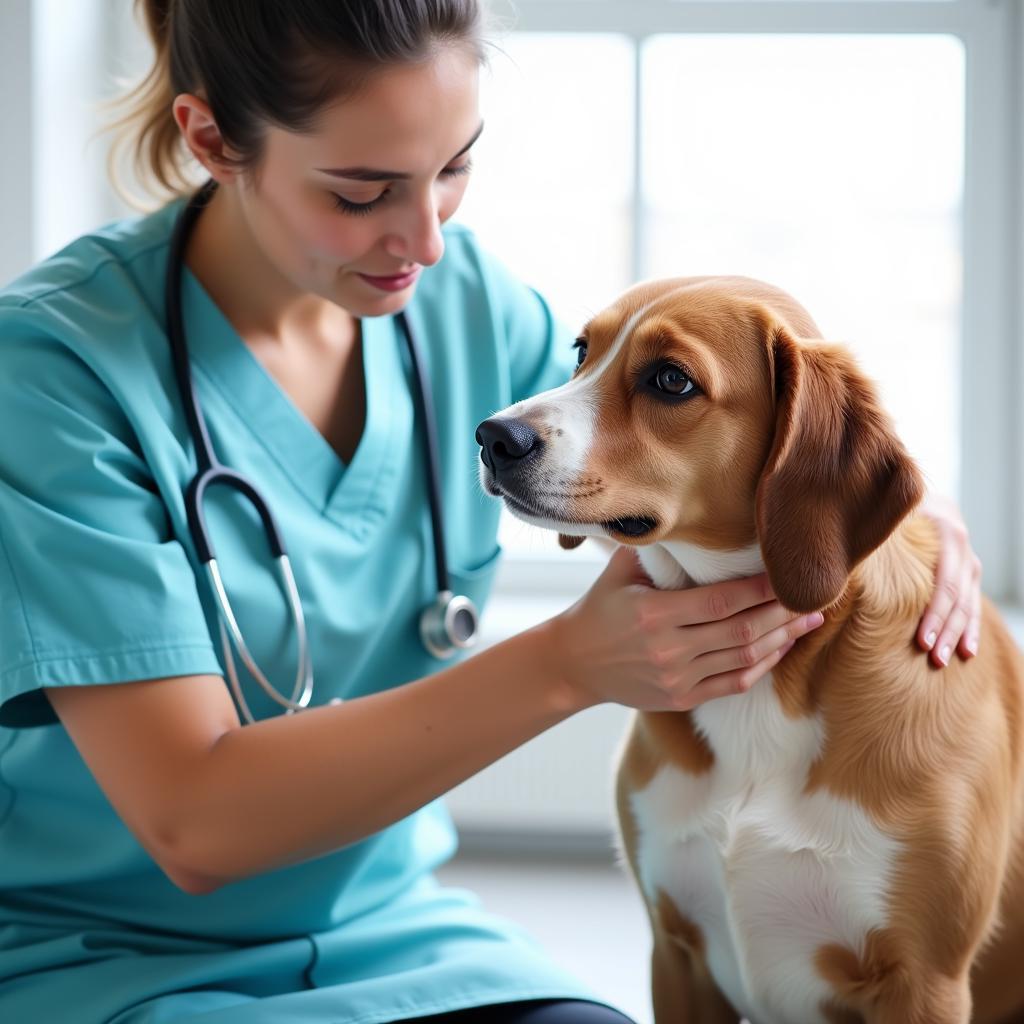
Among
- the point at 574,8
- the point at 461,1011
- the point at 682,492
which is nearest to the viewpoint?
the point at 682,492

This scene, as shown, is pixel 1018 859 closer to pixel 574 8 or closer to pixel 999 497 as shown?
pixel 999 497

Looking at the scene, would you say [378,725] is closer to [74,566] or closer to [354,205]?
[74,566]

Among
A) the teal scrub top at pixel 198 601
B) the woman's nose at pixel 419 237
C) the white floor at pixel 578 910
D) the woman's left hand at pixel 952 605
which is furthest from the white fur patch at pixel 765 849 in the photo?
the white floor at pixel 578 910

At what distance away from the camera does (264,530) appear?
4.42 feet

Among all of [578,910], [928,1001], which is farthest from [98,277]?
[578,910]

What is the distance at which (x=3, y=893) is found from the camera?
1.34 m

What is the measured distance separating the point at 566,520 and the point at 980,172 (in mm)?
1953

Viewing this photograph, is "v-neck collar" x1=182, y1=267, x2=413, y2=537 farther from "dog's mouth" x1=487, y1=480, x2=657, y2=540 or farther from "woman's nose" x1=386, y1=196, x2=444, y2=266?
"dog's mouth" x1=487, y1=480, x2=657, y2=540

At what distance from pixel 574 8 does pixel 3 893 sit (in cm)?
213

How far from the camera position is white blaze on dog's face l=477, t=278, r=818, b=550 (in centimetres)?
110

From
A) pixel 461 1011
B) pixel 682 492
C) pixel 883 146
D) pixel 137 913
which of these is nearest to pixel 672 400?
pixel 682 492

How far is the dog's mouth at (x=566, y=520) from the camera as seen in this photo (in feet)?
3.61

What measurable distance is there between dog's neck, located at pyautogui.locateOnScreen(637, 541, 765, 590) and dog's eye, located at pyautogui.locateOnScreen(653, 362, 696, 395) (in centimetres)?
14

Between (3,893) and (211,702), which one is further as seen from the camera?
(3,893)
